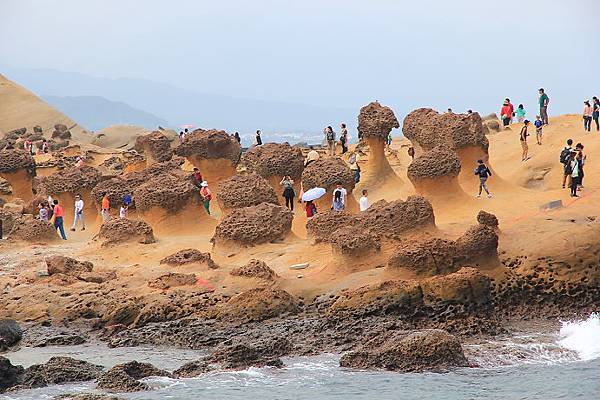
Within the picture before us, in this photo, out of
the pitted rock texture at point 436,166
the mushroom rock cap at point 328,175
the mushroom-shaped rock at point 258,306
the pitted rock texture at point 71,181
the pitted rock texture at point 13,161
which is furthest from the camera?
the pitted rock texture at point 13,161

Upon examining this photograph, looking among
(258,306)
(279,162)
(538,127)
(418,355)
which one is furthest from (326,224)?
(538,127)

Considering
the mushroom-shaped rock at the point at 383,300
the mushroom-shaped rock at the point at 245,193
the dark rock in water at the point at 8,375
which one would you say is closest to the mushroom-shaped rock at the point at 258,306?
the mushroom-shaped rock at the point at 383,300

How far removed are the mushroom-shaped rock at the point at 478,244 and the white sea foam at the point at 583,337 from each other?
1788 millimetres

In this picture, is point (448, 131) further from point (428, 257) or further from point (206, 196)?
point (428, 257)

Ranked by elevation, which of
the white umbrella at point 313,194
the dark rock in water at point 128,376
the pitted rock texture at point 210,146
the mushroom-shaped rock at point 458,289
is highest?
the pitted rock texture at point 210,146

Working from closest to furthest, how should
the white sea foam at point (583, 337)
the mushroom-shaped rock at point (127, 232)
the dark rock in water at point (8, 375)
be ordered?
the dark rock in water at point (8, 375) < the white sea foam at point (583, 337) < the mushroom-shaped rock at point (127, 232)

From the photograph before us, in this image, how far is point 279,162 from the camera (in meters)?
25.6

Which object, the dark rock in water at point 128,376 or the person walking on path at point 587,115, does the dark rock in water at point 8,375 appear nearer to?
the dark rock in water at point 128,376

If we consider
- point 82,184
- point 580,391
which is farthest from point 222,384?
point 82,184

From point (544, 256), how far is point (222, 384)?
6.52m

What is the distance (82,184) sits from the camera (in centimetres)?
2731

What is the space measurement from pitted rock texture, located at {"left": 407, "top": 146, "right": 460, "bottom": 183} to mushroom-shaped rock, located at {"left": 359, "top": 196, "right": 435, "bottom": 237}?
302 cm

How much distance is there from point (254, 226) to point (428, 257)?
444cm

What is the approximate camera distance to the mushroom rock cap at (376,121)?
2739cm
